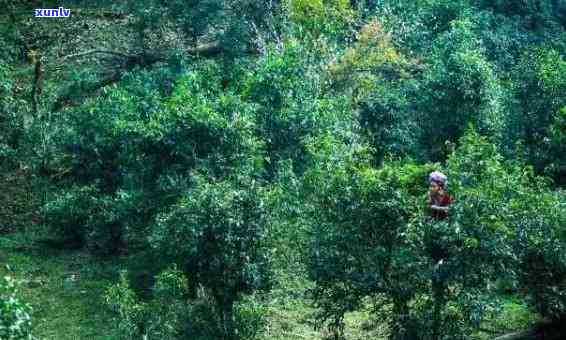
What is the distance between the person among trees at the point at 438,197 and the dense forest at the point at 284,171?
0.04 metres

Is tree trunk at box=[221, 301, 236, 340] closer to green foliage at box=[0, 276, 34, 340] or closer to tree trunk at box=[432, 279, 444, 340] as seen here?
tree trunk at box=[432, 279, 444, 340]

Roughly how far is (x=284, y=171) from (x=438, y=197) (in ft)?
14.6

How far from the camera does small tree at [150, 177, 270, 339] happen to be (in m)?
12.1

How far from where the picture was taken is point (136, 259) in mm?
18375

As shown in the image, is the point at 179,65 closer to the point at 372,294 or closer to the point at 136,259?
the point at 136,259

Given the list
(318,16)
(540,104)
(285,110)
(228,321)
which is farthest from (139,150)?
(540,104)

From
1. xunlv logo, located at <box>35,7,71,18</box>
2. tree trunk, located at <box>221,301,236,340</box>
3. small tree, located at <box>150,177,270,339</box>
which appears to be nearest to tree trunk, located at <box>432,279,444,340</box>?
small tree, located at <box>150,177,270,339</box>

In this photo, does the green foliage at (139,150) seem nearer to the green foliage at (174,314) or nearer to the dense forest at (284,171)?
the dense forest at (284,171)

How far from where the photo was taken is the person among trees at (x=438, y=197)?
11352mm

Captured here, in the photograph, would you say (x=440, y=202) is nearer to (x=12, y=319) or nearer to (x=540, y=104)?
(x=12, y=319)

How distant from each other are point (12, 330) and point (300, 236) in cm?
515

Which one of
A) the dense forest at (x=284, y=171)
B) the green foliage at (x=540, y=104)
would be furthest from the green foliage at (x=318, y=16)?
the green foliage at (x=540, y=104)

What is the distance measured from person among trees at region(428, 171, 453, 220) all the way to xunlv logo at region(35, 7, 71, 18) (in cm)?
1802

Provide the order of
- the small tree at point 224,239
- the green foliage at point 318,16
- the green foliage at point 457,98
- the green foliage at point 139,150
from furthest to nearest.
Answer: the green foliage at point 318,16 < the green foliage at point 457,98 < the green foliage at point 139,150 < the small tree at point 224,239
